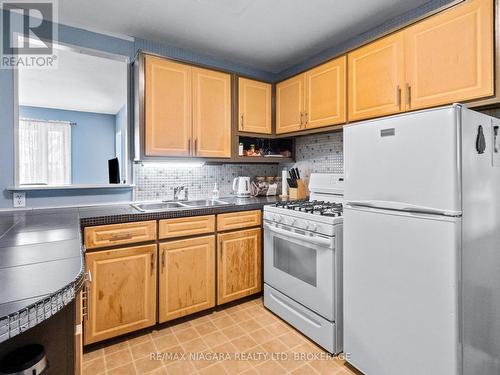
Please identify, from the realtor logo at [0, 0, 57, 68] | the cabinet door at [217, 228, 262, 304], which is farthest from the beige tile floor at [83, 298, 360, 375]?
the realtor logo at [0, 0, 57, 68]

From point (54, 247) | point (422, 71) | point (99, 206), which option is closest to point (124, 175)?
point (99, 206)

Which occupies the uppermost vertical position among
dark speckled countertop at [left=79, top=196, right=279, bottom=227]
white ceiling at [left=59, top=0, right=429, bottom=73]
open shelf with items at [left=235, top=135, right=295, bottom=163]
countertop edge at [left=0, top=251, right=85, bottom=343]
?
white ceiling at [left=59, top=0, right=429, bottom=73]

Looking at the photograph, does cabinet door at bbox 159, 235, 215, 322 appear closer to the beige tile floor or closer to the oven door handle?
the beige tile floor

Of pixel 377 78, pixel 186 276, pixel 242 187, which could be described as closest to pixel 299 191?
pixel 242 187

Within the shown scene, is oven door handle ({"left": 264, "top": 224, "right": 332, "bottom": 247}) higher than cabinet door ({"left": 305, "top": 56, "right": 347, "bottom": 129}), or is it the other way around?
cabinet door ({"left": 305, "top": 56, "right": 347, "bottom": 129})

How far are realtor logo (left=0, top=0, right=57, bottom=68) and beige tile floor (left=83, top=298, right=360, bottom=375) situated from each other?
222cm

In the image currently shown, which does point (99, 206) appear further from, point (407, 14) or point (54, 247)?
point (407, 14)

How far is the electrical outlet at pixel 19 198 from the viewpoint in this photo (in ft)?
6.83

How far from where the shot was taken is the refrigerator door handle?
1.25 metres

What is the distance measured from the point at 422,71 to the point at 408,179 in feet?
2.92

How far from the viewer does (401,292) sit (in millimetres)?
1408

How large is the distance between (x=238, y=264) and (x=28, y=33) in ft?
8.16

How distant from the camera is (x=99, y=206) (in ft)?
7.60

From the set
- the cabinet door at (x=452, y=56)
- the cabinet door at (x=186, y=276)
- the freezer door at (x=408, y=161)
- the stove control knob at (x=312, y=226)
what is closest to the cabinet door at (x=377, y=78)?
the cabinet door at (x=452, y=56)
